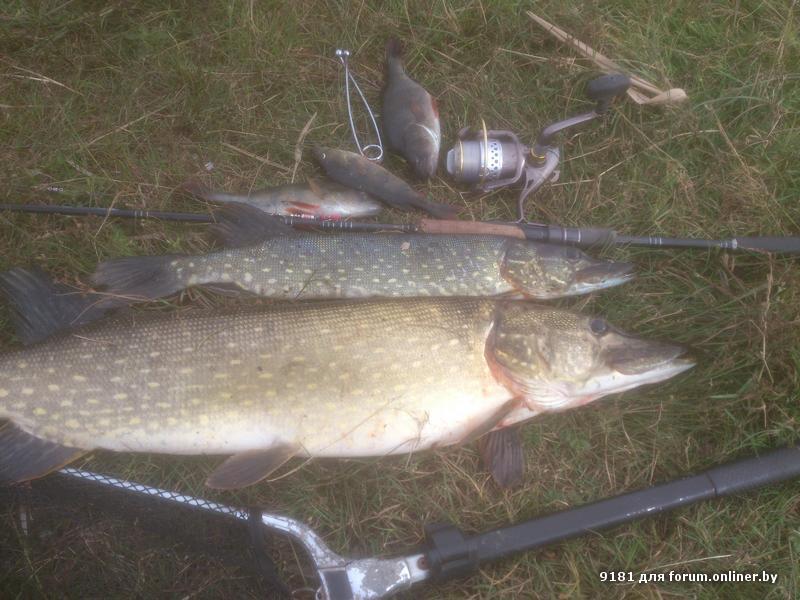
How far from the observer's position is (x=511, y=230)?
213 centimetres

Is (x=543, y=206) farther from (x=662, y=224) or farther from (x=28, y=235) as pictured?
(x=28, y=235)

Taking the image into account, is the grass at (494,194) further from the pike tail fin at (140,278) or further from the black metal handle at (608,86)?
the black metal handle at (608,86)

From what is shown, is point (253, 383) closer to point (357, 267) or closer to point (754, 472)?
point (357, 267)

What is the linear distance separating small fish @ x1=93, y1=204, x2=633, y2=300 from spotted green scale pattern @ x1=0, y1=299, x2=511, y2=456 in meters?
0.27

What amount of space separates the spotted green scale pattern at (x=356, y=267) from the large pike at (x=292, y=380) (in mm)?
256

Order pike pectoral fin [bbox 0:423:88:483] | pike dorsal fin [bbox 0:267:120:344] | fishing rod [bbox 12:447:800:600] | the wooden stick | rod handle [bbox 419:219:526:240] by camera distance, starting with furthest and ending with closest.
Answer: the wooden stick < rod handle [bbox 419:219:526:240] < pike dorsal fin [bbox 0:267:120:344] < pike pectoral fin [bbox 0:423:88:483] < fishing rod [bbox 12:447:800:600]

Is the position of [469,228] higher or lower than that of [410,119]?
lower

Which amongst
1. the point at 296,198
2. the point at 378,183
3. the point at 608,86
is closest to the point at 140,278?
the point at 296,198

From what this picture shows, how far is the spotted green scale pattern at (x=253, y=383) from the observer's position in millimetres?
1686

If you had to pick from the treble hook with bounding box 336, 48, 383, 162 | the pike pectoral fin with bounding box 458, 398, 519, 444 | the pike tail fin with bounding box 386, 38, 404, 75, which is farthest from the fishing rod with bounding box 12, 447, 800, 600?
the pike tail fin with bounding box 386, 38, 404, 75

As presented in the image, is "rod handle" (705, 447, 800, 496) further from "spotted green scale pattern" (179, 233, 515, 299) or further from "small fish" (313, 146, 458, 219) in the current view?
"small fish" (313, 146, 458, 219)

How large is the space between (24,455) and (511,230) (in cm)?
188

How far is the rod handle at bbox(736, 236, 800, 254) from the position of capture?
2041mm

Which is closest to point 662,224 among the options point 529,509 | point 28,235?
point 529,509
